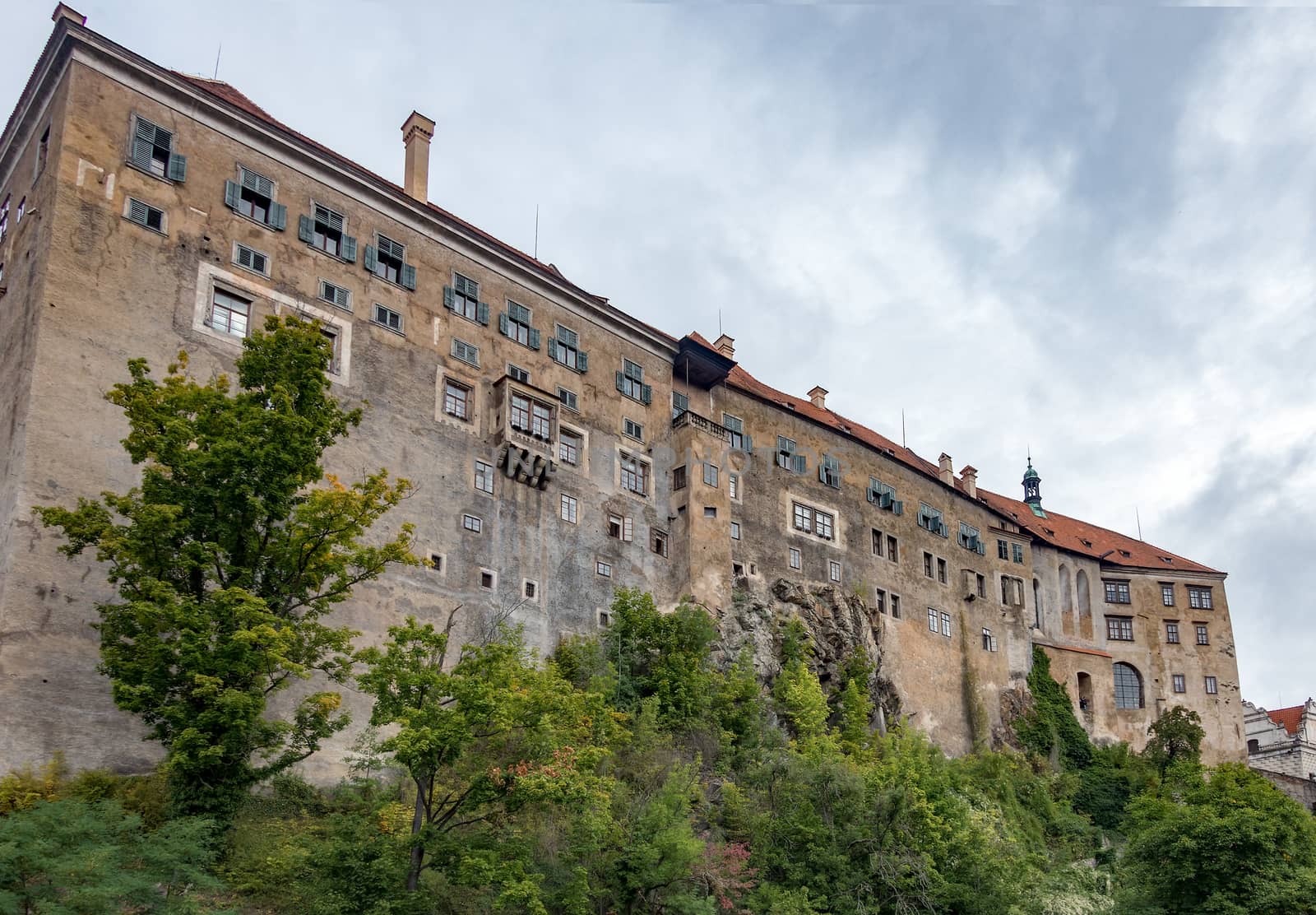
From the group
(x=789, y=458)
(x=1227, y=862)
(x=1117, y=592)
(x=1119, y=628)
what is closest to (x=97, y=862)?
(x=1227, y=862)

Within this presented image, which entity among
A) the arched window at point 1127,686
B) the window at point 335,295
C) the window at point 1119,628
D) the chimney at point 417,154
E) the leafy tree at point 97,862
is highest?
the chimney at point 417,154

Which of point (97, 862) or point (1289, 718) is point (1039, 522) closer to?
point (1289, 718)

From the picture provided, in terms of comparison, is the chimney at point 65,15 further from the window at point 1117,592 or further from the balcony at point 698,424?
the window at point 1117,592

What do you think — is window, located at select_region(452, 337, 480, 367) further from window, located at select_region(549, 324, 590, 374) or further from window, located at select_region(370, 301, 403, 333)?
window, located at select_region(549, 324, 590, 374)

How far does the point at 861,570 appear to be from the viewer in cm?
5534

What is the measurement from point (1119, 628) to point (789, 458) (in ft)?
93.2

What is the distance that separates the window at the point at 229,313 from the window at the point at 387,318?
4.23m

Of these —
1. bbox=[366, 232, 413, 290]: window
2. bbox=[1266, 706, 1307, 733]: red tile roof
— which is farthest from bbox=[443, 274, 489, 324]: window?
bbox=[1266, 706, 1307, 733]: red tile roof

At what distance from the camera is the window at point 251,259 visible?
37125mm

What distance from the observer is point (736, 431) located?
52.1 metres

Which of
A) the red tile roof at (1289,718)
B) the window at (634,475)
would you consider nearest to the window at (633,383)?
the window at (634,475)

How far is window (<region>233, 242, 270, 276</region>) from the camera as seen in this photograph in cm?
3712

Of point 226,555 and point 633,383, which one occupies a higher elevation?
point 633,383

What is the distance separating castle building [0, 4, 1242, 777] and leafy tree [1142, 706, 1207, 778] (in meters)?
7.45
